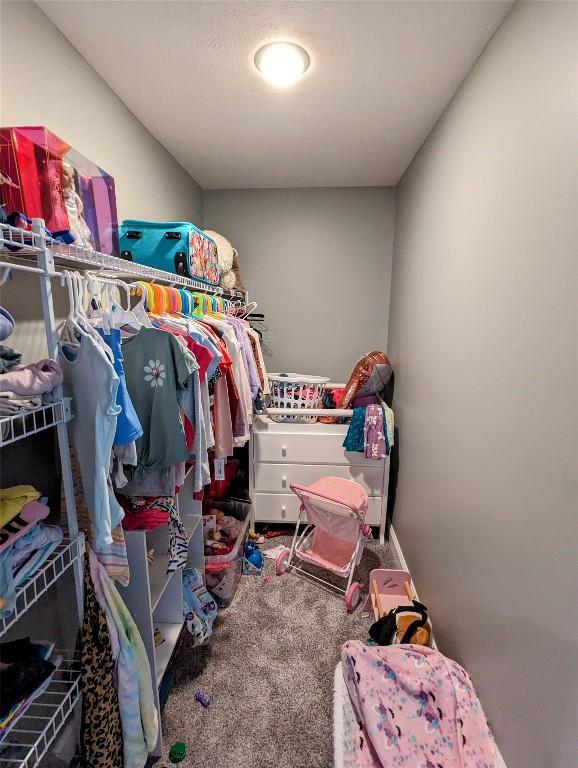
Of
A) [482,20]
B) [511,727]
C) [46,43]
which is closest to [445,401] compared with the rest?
[511,727]

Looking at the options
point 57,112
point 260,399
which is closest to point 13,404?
point 57,112

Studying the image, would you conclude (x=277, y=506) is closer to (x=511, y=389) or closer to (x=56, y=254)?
(x=511, y=389)

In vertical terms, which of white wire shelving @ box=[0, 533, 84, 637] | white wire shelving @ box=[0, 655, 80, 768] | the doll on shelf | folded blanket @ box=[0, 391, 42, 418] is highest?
the doll on shelf

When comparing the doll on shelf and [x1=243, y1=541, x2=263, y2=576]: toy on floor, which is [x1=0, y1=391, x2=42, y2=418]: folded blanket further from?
[x1=243, y1=541, x2=263, y2=576]: toy on floor

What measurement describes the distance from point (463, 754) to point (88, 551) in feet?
4.23

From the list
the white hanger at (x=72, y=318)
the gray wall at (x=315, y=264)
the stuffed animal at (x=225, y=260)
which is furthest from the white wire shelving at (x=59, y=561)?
the gray wall at (x=315, y=264)

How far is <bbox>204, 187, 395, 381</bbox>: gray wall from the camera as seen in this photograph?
10.2ft

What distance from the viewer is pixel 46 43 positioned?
4.30 feet

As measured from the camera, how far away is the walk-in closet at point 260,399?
3.16 ft

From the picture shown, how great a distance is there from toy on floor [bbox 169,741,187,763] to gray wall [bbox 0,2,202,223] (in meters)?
2.20

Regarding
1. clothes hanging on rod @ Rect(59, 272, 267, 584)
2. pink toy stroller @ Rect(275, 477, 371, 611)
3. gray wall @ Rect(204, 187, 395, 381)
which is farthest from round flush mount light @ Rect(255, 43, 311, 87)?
pink toy stroller @ Rect(275, 477, 371, 611)

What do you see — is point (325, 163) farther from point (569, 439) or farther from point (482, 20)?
point (569, 439)

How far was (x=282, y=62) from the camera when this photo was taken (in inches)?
58.1

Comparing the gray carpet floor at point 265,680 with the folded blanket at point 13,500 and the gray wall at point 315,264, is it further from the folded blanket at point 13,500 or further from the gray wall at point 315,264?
the gray wall at point 315,264
